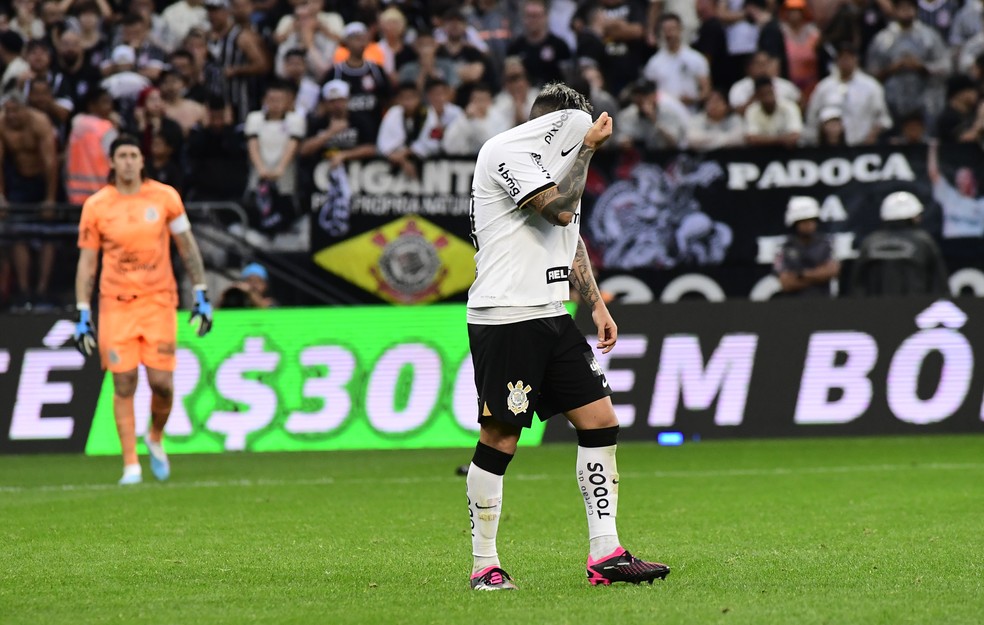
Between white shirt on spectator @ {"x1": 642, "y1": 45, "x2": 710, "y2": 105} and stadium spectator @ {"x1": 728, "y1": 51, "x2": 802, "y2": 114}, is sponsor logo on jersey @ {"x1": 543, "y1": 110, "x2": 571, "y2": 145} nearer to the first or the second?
stadium spectator @ {"x1": 728, "y1": 51, "x2": 802, "y2": 114}

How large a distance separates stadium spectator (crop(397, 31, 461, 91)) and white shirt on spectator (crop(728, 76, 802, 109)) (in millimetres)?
3572

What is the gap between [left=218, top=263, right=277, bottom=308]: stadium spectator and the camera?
57.5ft

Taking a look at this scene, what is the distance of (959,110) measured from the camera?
19.1 metres

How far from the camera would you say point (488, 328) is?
24.2 feet

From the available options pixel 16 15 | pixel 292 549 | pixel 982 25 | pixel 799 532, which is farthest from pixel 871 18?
pixel 292 549

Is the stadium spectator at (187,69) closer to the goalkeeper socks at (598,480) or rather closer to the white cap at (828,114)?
the white cap at (828,114)

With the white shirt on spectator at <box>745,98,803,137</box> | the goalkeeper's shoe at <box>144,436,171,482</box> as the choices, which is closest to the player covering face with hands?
the goalkeeper's shoe at <box>144,436,171,482</box>

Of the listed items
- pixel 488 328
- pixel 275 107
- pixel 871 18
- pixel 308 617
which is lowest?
pixel 308 617

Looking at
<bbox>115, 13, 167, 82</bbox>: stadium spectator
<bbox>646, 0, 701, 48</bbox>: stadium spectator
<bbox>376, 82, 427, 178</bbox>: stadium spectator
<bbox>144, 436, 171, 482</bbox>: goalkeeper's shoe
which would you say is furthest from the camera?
<bbox>115, 13, 167, 82</bbox>: stadium spectator

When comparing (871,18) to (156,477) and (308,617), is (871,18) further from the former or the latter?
(308,617)

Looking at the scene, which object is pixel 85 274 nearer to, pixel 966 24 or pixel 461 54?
pixel 461 54

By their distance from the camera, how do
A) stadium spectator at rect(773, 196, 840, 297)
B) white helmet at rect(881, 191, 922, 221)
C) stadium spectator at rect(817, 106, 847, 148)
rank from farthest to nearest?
stadium spectator at rect(817, 106, 847, 148) → stadium spectator at rect(773, 196, 840, 297) → white helmet at rect(881, 191, 922, 221)

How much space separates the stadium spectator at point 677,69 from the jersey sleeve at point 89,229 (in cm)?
925

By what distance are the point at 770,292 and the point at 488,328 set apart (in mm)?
10758
